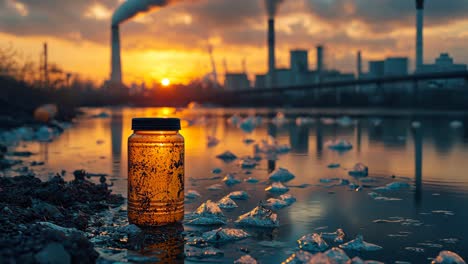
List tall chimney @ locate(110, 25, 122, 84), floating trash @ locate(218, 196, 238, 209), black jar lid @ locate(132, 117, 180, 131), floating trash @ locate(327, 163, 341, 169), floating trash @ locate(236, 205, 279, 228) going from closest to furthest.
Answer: black jar lid @ locate(132, 117, 180, 131) → floating trash @ locate(236, 205, 279, 228) → floating trash @ locate(218, 196, 238, 209) → floating trash @ locate(327, 163, 341, 169) → tall chimney @ locate(110, 25, 122, 84)

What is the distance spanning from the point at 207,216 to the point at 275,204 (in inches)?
38.9

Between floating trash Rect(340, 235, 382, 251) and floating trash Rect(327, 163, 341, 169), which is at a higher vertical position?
floating trash Rect(327, 163, 341, 169)

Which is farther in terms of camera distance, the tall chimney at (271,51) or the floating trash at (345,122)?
the tall chimney at (271,51)

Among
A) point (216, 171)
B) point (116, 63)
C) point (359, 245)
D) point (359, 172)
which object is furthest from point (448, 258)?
point (116, 63)

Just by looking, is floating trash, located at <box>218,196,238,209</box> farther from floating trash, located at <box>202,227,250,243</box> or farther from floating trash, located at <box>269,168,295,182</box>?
floating trash, located at <box>269,168,295,182</box>

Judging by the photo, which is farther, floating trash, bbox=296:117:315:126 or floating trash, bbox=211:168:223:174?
floating trash, bbox=296:117:315:126

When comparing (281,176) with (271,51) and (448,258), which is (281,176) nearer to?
(448,258)

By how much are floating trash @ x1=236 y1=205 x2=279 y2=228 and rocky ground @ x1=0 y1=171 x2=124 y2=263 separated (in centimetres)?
136

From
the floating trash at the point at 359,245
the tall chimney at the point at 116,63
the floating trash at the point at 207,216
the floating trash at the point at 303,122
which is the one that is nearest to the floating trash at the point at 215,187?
the floating trash at the point at 207,216

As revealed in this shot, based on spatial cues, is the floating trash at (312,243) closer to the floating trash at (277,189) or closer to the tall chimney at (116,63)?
the floating trash at (277,189)

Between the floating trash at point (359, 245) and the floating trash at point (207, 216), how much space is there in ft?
4.08

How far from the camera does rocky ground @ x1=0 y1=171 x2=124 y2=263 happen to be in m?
3.09

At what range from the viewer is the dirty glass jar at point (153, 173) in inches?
172

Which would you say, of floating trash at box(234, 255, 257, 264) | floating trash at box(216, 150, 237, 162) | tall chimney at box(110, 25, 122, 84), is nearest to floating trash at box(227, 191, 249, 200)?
floating trash at box(234, 255, 257, 264)
